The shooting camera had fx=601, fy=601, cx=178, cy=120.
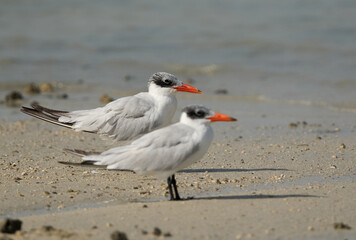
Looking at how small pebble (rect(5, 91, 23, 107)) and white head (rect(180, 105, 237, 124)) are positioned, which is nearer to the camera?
white head (rect(180, 105, 237, 124))

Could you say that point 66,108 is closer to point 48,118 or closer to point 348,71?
point 48,118

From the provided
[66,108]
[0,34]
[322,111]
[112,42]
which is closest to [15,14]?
[0,34]

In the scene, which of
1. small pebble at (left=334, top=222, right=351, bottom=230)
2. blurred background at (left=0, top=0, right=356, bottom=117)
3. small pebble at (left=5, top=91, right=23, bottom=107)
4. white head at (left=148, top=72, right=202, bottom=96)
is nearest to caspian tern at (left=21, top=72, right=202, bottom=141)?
white head at (left=148, top=72, right=202, bottom=96)

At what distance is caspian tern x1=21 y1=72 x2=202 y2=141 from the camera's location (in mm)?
6430

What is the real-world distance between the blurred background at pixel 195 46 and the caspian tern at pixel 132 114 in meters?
4.74

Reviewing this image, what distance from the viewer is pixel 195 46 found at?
55.1 ft

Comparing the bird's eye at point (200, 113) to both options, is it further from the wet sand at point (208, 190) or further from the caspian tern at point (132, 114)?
the caspian tern at point (132, 114)

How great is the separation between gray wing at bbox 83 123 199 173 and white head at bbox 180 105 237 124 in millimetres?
100

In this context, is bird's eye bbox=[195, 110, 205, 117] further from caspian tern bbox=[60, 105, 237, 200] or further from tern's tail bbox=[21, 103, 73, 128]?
tern's tail bbox=[21, 103, 73, 128]

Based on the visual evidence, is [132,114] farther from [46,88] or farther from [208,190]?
[46,88]

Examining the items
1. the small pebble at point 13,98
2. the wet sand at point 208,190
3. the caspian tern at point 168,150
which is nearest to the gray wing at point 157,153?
the caspian tern at point 168,150

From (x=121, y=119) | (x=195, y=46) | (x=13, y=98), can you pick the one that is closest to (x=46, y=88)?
(x=13, y=98)

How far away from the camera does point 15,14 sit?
21.0m

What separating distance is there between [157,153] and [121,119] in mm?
1487
